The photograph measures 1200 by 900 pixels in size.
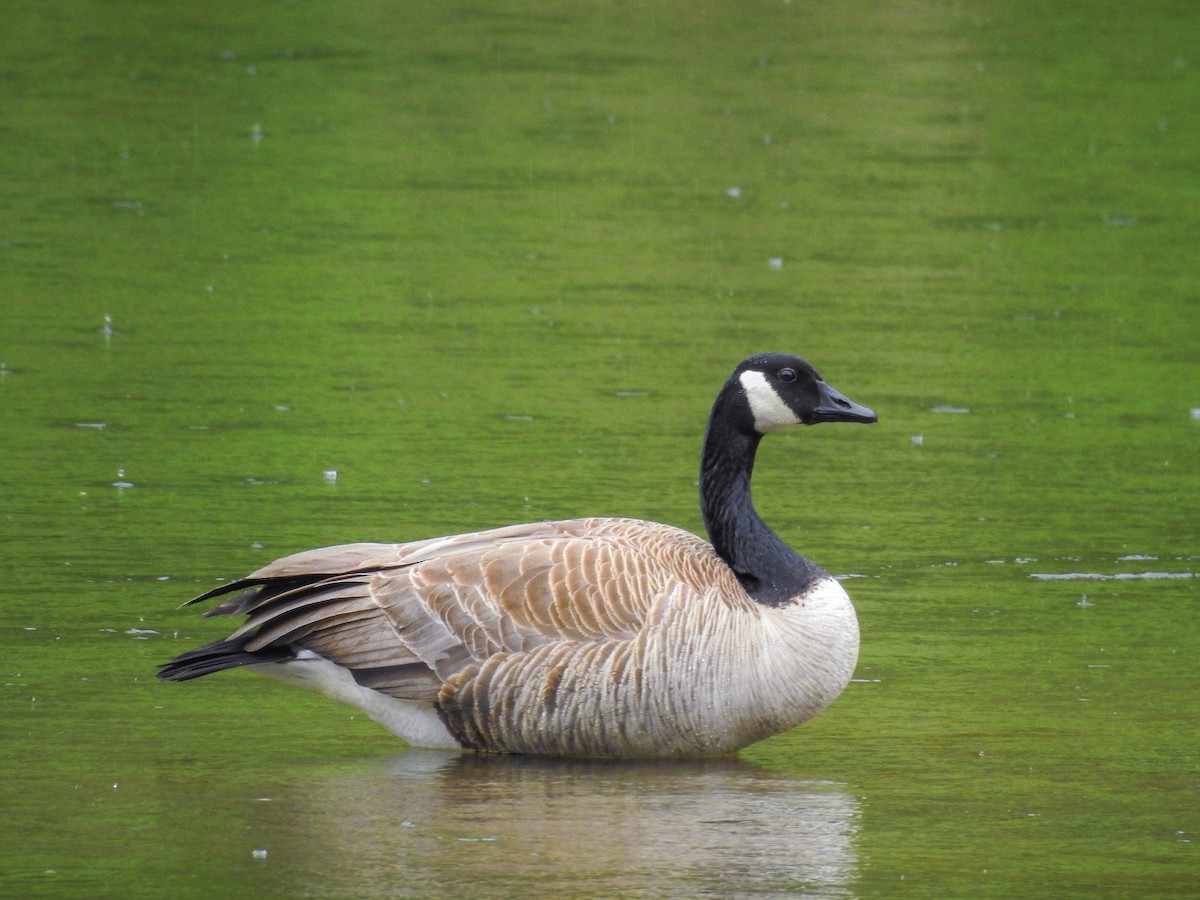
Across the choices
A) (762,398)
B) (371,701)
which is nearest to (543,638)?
(371,701)

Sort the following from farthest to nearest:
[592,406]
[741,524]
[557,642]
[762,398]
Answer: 1. [592,406]
2. [762,398]
3. [741,524]
4. [557,642]

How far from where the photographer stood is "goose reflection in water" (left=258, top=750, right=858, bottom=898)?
Answer: 5.39 meters

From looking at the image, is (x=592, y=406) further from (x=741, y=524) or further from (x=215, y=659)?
(x=215, y=659)

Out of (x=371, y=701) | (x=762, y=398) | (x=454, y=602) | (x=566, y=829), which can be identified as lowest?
(x=566, y=829)

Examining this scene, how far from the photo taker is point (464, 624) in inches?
257

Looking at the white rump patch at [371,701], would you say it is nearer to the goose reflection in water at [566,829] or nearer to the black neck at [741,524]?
the goose reflection in water at [566,829]

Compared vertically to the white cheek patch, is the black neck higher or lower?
lower

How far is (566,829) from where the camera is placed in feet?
19.1

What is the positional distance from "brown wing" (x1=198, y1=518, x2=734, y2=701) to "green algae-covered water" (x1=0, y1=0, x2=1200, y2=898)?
0.33m

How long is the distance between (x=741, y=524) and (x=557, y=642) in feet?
2.52

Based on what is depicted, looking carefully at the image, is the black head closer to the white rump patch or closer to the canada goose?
the canada goose

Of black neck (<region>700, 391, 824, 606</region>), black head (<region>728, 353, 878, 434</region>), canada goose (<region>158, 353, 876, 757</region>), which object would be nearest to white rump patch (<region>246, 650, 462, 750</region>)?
canada goose (<region>158, 353, 876, 757</region>)

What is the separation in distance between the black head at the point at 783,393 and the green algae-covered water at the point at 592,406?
0.96m

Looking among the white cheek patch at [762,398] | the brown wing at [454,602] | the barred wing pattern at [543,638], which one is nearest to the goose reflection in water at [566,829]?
the barred wing pattern at [543,638]
